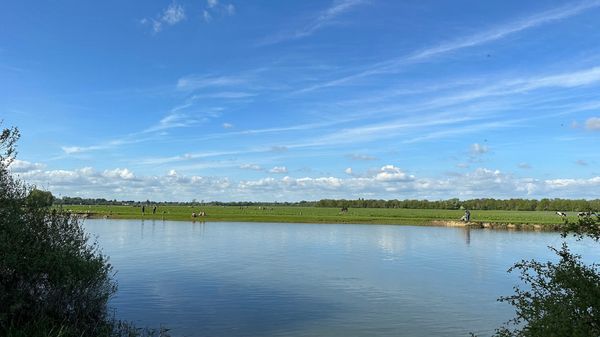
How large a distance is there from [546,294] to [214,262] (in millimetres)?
32120

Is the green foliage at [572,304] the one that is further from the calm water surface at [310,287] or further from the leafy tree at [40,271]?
the leafy tree at [40,271]

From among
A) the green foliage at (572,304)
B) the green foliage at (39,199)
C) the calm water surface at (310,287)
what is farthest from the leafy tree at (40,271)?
the green foliage at (572,304)

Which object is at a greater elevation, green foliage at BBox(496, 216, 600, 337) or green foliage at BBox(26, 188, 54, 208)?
green foliage at BBox(26, 188, 54, 208)

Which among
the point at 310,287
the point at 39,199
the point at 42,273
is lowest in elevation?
the point at 310,287

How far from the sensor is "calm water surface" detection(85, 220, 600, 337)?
22703 mm

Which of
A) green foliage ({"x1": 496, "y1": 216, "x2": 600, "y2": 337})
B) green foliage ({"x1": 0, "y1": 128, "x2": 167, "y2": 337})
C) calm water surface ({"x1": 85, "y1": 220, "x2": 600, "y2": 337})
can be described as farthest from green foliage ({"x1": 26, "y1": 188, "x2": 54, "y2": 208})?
green foliage ({"x1": 496, "y1": 216, "x2": 600, "y2": 337})

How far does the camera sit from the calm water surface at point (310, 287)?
22.7m

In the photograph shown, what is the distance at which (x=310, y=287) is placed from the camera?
3147 centimetres

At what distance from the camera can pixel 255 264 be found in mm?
40500

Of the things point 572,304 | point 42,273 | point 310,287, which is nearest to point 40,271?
point 42,273

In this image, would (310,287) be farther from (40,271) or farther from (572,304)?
(572,304)

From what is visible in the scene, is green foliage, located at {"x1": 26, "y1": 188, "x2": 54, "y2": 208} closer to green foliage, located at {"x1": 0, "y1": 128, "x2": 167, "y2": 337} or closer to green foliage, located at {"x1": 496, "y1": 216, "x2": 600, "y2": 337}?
green foliage, located at {"x1": 0, "y1": 128, "x2": 167, "y2": 337}

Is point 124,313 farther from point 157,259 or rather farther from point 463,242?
point 463,242

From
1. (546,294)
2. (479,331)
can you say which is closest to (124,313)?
(479,331)
